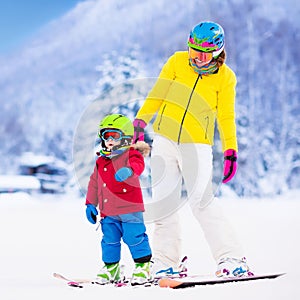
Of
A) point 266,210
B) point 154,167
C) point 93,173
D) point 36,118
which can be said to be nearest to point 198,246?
point 154,167

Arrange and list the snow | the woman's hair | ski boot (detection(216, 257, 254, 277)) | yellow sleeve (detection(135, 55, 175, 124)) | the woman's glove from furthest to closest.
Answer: the snow, yellow sleeve (detection(135, 55, 175, 124)), the woman's hair, ski boot (detection(216, 257, 254, 277)), the woman's glove

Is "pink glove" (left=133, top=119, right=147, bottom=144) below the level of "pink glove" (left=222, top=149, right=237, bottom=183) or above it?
above

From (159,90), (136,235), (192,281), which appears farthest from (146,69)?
(192,281)

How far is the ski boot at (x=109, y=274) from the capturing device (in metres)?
2.64

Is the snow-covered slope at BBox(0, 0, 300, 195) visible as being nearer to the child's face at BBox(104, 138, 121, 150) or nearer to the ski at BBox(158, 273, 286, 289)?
the child's face at BBox(104, 138, 121, 150)

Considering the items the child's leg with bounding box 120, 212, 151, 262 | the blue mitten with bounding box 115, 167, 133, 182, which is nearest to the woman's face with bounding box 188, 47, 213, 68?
the blue mitten with bounding box 115, 167, 133, 182

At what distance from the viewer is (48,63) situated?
21500mm

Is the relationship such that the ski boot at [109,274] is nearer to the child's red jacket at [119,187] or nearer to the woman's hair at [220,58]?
the child's red jacket at [119,187]

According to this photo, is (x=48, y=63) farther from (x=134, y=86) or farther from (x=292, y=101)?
(x=134, y=86)

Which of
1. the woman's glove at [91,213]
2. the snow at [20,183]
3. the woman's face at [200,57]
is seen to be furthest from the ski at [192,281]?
the snow at [20,183]

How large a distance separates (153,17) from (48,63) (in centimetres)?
442

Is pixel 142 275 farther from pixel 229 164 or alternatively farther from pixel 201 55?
pixel 201 55

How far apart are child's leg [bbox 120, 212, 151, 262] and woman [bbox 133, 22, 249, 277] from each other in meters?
0.31

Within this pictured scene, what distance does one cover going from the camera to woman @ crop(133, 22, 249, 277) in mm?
2799
